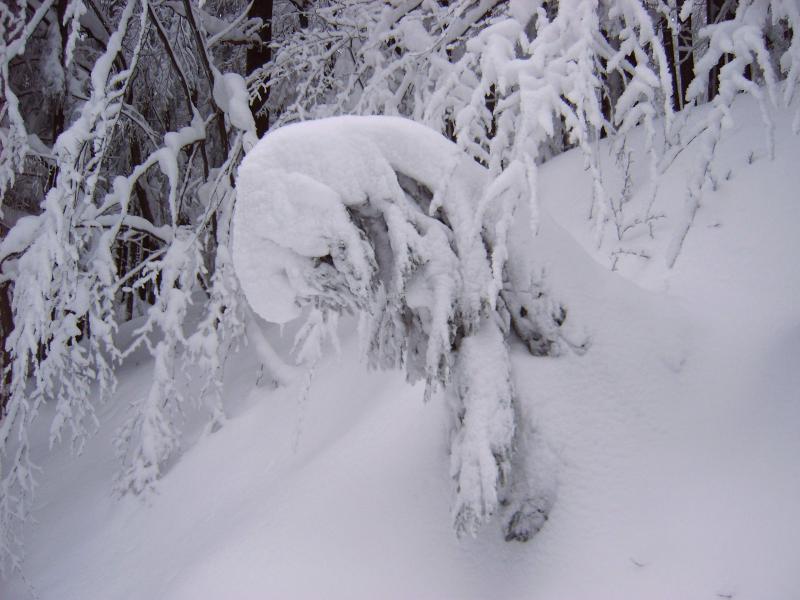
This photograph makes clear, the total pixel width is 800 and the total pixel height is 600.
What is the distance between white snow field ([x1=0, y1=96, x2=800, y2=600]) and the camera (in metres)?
2.03

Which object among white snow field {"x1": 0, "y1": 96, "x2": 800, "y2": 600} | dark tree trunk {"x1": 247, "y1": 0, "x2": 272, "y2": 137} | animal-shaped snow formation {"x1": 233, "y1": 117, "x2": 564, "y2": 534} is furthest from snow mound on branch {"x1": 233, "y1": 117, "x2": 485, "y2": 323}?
dark tree trunk {"x1": 247, "y1": 0, "x2": 272, "y2": 137}

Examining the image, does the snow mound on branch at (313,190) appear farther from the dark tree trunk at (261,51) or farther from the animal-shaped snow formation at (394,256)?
the dark tree trunk at (261,51)

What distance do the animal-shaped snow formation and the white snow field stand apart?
225mm

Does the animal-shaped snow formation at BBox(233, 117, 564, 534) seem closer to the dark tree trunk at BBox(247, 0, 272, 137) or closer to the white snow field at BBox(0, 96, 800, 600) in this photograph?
the white snow field at BBox(0, 96, 800, 600)

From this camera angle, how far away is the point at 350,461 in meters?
2.95

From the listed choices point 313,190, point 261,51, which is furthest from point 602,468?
point 261,51

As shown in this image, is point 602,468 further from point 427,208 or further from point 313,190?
point 313,190

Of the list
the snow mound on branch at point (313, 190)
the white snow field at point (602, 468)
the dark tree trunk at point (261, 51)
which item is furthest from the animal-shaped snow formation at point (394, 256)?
the dark tree trunk at point (261, 51)

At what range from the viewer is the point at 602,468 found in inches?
88.8

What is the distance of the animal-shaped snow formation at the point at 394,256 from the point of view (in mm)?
2072

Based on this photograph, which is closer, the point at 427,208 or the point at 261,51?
the point at 427,208

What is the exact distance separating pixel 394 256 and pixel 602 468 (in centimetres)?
116

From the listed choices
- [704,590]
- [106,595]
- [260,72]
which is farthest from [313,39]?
[704,590]

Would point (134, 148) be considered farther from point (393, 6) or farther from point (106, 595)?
point (106, 595)
